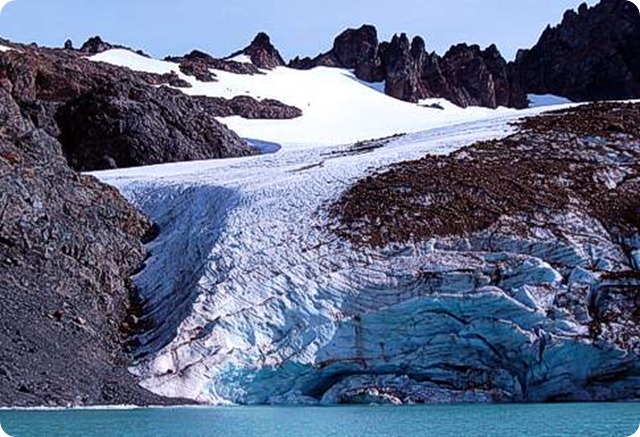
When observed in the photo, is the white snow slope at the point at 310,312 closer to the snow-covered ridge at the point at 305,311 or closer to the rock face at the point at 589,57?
the snow-covered ridge at the point at 305,311

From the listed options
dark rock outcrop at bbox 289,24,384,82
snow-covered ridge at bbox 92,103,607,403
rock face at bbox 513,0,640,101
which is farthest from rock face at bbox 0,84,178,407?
rock face at bbox 513,0,640,101

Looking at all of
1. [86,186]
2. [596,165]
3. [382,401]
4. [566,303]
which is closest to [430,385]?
[382,401]

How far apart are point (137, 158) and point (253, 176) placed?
18570 millimetres

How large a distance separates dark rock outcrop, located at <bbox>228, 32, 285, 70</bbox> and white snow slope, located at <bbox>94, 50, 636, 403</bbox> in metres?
78.5

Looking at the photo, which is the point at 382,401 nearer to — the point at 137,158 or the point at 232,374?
the point at 232,374

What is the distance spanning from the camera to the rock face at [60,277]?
30.5 metres

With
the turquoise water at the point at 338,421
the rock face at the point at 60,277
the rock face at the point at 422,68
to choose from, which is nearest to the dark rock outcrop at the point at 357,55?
the rock face at the point at 422,68

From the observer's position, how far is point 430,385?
34.8m

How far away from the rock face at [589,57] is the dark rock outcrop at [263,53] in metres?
33.3

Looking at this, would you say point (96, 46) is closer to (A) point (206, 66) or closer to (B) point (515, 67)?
(A) point (206, 66)

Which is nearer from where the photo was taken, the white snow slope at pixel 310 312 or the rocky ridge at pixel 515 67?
the white snow slope at pixel 310 312

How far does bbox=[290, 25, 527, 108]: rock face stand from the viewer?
11906 centimetres

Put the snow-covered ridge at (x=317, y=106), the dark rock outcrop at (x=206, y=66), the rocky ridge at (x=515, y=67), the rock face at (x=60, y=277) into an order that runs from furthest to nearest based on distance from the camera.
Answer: the rocky ridge at (x=515, y=67)
the dark rock outcrop at (x=206, y=66)
the snow-covered ridge at (x=317, y=106)
the rock face at (x=60, y=277)

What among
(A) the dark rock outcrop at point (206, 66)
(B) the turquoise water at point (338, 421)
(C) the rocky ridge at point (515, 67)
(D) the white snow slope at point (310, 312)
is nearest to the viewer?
(B) the turquoise water at point (338, 421)
